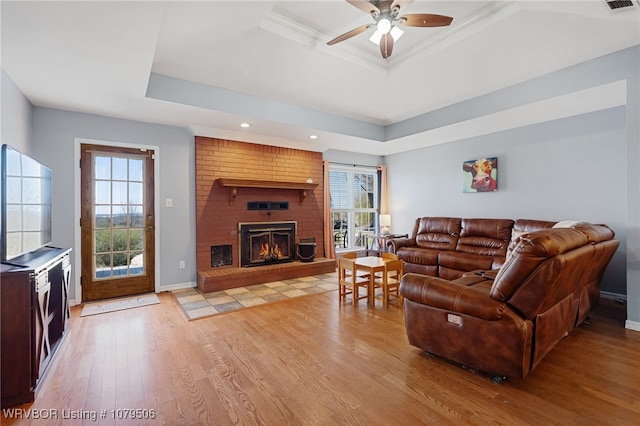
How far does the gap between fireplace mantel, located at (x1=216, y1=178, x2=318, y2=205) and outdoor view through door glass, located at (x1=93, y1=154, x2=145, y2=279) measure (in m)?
1.18

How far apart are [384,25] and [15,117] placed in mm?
3608

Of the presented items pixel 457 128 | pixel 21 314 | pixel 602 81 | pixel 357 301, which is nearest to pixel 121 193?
pixel 21 314

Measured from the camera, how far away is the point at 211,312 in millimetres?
3508

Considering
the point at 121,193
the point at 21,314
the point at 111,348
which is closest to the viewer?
the point at 21,314

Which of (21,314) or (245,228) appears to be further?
(245,228)

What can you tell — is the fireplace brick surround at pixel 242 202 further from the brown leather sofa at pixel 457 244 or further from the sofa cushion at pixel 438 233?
the sofa cushion at pixel 438 233

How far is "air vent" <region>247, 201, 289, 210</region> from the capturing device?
519cm

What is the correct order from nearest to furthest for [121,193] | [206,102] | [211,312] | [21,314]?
[21,314] < [211,312] < [206,102] < [121,193]

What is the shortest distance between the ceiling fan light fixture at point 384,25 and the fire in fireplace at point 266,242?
3495 millimetres

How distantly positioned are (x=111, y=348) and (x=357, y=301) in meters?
2.56

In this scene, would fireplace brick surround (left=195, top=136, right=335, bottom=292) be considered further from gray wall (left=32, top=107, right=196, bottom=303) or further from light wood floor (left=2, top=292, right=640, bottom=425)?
light wood floor (left=2, top=292, right=640, bottom=425)

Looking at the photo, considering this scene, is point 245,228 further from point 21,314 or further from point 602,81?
point 602,81

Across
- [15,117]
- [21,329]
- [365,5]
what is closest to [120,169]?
[15,117]

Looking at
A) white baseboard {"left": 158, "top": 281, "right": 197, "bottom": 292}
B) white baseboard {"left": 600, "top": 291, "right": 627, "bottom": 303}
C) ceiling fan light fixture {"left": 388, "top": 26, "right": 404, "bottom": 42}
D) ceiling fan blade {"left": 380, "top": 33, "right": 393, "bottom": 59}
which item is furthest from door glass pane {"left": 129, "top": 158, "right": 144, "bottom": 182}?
white baseboard {"left": 600, "top": 291, "right": 627, "bottom": 303}
